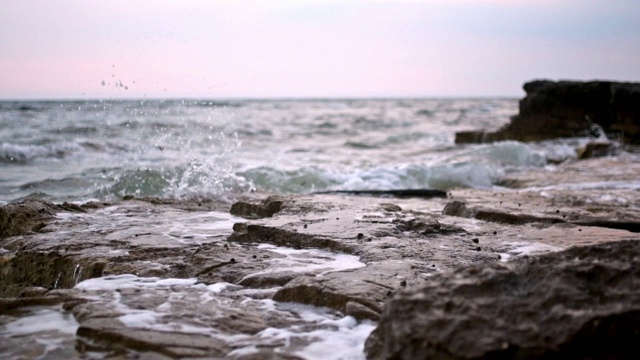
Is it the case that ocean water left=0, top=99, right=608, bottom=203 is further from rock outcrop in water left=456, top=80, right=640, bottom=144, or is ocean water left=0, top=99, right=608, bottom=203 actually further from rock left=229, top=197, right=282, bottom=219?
rock left=229, top=197, right=282, bottom=219

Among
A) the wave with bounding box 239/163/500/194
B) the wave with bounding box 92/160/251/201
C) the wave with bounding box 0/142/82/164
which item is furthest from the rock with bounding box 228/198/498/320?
the wave with bounding box 0/142/82/164

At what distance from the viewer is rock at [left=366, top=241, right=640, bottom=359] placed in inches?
76.0

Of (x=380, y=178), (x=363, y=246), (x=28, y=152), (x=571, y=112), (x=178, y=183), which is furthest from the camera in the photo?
(x=571, y=112)

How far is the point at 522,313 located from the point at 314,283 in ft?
3.58

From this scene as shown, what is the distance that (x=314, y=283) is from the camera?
2871 millimetres

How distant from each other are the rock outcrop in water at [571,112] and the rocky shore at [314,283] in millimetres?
11504

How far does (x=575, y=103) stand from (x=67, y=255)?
51.4ft

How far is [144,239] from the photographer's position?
161 inches

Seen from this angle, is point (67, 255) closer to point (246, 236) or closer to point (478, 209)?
point (246, 236)

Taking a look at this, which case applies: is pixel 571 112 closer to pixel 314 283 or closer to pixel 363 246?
pixel 363 246

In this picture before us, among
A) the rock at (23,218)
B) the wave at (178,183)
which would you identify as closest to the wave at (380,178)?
the wave at (178,183)

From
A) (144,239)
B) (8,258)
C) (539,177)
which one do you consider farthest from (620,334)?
(539,177)

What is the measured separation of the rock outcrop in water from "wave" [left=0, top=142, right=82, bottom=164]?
10.3m

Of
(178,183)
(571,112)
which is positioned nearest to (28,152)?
(178,183)
